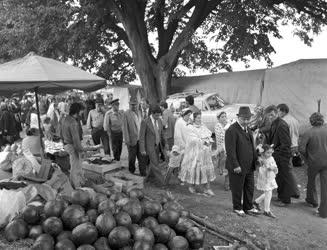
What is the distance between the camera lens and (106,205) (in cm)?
432

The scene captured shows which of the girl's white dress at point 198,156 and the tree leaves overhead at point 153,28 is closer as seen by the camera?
the girl's white dress at point 198,156

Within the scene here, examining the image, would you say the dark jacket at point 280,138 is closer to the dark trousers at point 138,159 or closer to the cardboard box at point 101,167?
the dark trousers at point 138,159

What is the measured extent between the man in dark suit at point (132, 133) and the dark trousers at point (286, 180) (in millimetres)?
3119

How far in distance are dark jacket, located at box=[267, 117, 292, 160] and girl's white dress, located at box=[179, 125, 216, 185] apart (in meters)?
1.34

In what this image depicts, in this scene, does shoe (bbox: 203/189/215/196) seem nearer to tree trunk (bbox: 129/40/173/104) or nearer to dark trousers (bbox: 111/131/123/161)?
dark trousers (bbox: 111/131/123/161)

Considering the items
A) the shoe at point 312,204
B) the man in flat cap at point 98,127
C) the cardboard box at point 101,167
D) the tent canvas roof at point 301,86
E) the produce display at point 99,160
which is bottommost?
the shoe at point 312,204

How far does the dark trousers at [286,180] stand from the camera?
281 inches

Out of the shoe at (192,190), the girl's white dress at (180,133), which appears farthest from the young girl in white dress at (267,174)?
the girl's white dress at (180,133)

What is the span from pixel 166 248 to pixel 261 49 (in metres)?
14.0

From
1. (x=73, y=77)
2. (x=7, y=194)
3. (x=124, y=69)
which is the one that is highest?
(x=124, y=69)

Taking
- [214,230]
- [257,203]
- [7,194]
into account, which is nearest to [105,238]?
[7,194]

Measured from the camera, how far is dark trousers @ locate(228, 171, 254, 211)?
20.3ft

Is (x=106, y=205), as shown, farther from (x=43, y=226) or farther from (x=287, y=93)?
(x=287, y=93)

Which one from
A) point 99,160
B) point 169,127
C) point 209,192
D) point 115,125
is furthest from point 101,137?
point 209,192
